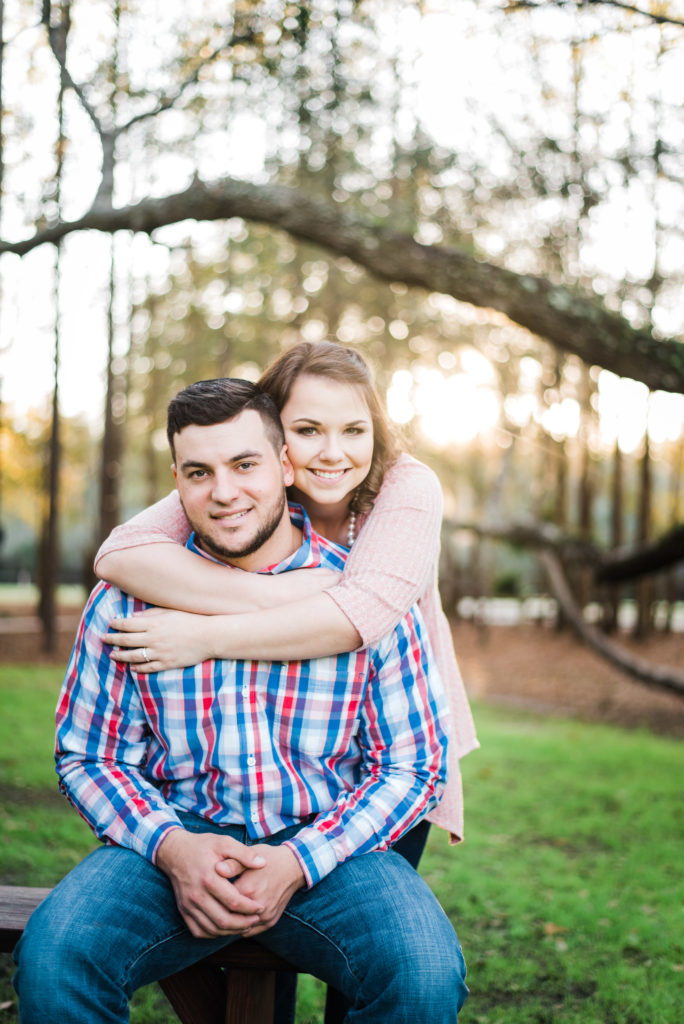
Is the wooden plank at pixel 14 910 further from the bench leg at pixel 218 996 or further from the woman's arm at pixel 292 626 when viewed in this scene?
the woman's arm at pixel 292 626

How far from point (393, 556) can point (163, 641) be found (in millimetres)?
682

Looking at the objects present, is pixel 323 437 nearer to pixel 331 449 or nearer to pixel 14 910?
pixel 331 449

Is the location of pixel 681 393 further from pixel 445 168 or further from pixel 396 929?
pixel 445 168

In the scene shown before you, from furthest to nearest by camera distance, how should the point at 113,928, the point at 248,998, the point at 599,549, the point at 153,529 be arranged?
the point at 599,549, the point at 153,529, the point at 248,998, the point at 113,928

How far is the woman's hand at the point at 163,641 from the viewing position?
89.9 inches

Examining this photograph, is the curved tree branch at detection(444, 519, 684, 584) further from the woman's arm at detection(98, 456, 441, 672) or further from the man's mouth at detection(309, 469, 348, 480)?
the woman's arm at detection(98, 456, 441, 672)

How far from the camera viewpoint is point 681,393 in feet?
15.4

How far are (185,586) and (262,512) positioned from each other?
300 mm

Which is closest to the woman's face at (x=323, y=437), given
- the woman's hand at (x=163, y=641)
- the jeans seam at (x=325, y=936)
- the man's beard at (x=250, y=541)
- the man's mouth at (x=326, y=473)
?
the man's mouth at (x=326, y=473)

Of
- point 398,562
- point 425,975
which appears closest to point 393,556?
point 398,562

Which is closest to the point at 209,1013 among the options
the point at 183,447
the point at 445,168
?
the point at 183,447

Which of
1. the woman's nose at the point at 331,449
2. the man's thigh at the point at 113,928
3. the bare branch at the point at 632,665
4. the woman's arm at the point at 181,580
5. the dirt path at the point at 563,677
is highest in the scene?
the woman's nose at the point at 331,449

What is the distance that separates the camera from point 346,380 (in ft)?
9.02

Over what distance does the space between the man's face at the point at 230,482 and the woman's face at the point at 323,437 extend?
235 millimetres
